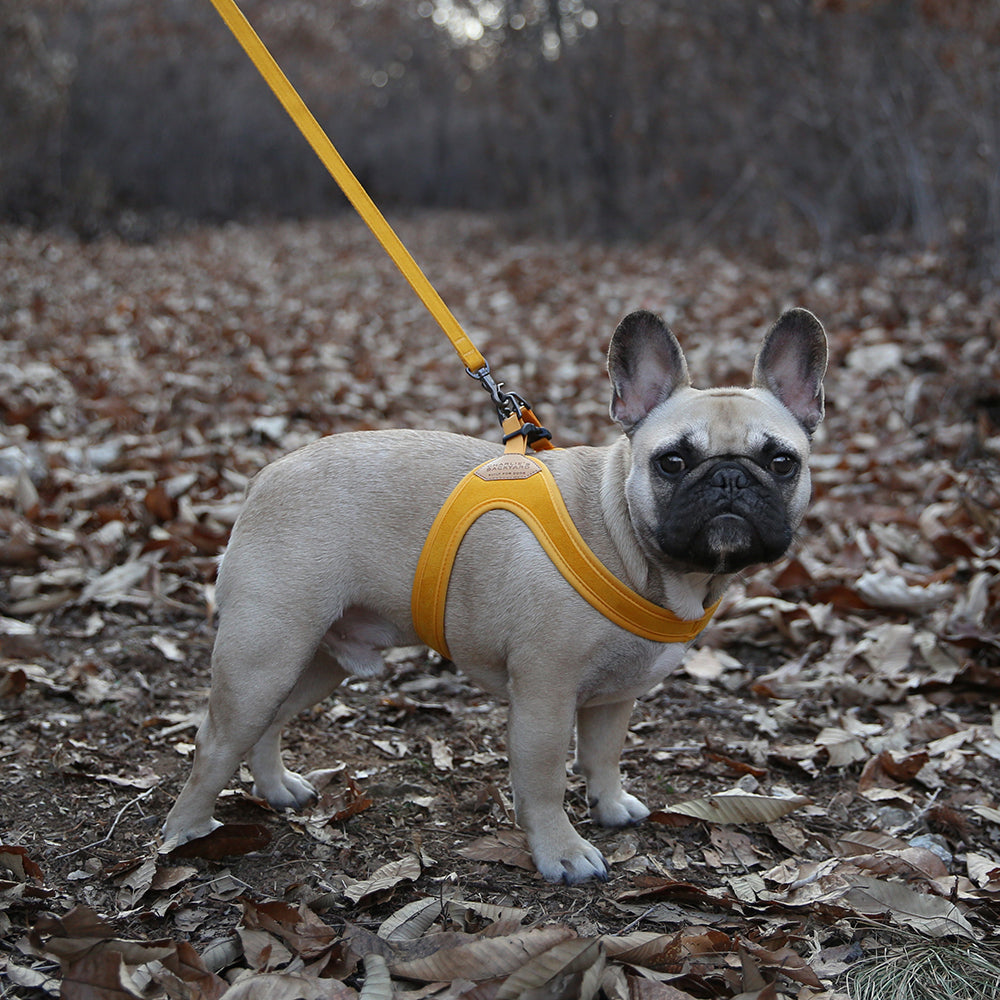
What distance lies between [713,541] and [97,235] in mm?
16978

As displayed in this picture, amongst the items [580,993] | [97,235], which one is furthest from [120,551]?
[97,235]

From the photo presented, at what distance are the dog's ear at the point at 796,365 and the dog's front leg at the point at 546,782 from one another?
1055 millimetres

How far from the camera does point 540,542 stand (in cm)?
264

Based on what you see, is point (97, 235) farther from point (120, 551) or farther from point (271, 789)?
point (271, 789)

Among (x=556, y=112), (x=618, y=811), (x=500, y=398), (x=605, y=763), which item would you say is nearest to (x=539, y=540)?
(x=500, y=398)

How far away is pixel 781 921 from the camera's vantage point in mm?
2582

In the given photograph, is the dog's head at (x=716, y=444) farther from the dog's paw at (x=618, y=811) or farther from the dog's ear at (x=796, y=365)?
the dog's paw at (x=618, y=811)

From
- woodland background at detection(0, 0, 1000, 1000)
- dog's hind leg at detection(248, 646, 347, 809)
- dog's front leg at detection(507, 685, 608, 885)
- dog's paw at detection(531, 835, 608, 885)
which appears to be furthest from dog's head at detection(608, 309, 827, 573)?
dog's hind leg at detection(248, 646, 347, 809)

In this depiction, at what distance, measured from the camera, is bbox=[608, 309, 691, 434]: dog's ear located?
274 cm

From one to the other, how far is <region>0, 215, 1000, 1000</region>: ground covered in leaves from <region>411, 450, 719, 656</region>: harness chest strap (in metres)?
0.69

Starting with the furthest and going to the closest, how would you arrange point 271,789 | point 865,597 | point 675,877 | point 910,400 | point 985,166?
1. point 985,166
2. point 910,400
3. point 865,597
4. point 271,789
5. point 675,877

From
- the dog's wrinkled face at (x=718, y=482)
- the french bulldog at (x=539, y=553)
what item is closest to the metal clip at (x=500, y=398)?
the french bulldog at (x=539, y=553)

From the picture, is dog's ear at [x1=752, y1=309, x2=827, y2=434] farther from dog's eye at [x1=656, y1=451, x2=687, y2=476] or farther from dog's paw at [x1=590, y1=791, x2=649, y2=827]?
dog's paw at [x1=590, y1=791, x2=649, y2=827]

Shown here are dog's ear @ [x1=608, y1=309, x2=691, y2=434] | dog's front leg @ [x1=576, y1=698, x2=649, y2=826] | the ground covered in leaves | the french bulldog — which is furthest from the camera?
dog's front leg @ [x1=576, y1=698, x2=649, y2=826]
